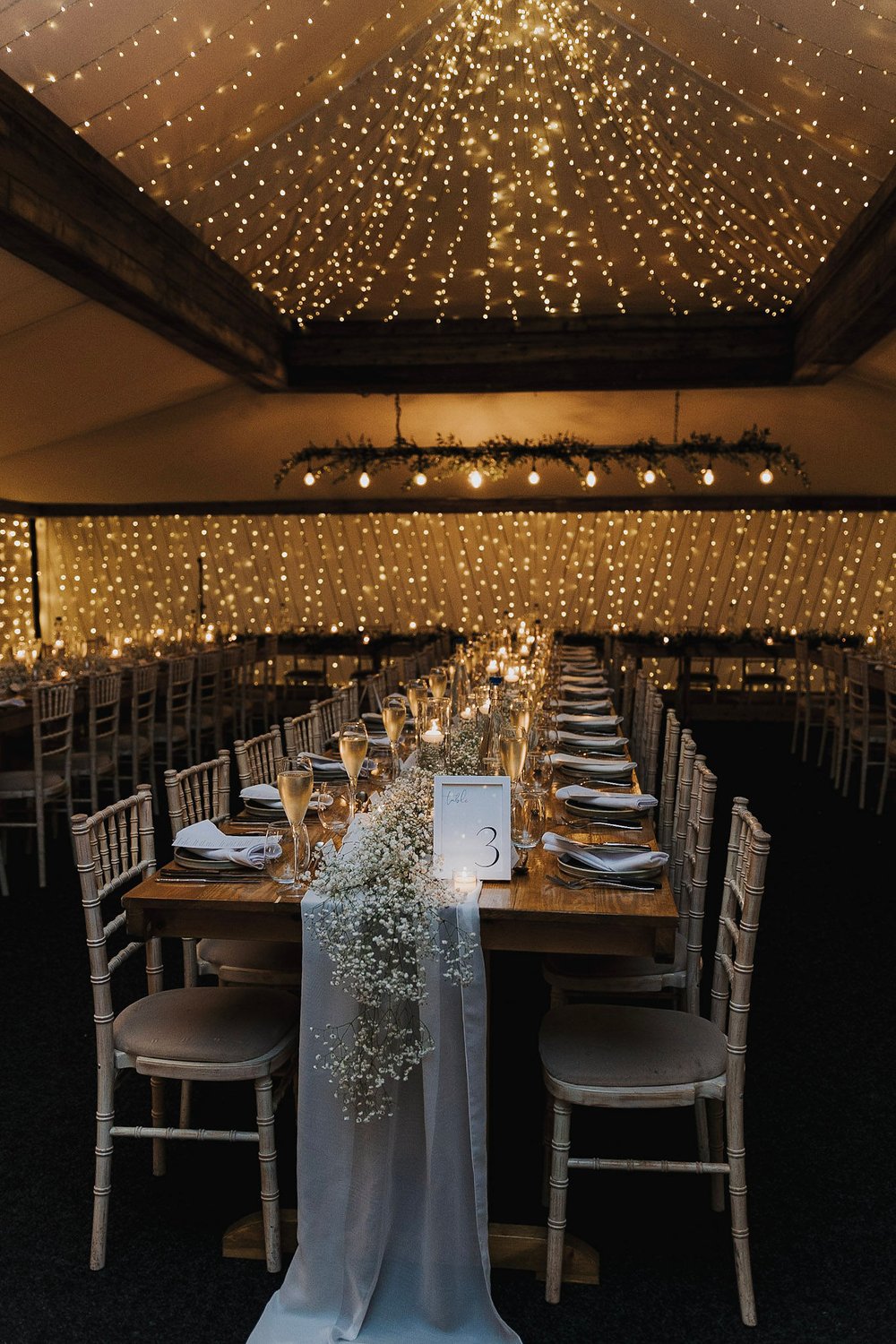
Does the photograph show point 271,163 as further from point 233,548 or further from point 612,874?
point 233,548

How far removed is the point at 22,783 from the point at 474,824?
3816 millimetres

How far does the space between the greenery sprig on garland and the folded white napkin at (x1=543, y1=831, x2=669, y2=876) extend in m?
8.23

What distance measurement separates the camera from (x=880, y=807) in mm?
7246

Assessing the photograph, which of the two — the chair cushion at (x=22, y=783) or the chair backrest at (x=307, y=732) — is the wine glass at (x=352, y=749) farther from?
the chair cushion at (x=22, y=783)

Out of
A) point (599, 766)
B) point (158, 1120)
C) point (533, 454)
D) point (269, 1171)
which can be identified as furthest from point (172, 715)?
point (269, 1171)

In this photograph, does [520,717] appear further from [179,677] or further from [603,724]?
[179,677]

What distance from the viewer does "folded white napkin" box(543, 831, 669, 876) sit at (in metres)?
2.64

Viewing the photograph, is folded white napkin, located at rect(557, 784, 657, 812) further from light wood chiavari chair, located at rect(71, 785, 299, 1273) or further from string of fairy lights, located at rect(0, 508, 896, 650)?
string of fairy lights, located at rect(0, 508, 896, 650)

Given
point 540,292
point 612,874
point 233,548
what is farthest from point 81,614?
point 612,874

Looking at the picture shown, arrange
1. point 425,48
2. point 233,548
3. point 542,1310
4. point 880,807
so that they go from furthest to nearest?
point 233,548 < point 880,807 < point 425,48 < point 542,1310

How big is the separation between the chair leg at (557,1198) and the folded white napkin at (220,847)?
0.88 m

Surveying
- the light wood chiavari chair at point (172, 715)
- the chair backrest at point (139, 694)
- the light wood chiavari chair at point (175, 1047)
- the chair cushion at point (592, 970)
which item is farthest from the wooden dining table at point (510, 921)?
the light wood chiavari chair at point (172, 715)

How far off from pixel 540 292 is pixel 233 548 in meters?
5.97

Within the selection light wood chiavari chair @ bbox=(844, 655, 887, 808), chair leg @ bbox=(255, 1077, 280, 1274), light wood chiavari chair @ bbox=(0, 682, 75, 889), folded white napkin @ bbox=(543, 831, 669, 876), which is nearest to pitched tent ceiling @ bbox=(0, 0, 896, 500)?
light wood chiavari chair @ bbox=(0, 682, 75, 889)
